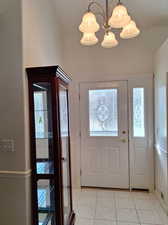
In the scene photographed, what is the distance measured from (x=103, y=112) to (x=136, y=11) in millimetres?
1829

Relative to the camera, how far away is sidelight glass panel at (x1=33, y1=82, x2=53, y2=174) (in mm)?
1888

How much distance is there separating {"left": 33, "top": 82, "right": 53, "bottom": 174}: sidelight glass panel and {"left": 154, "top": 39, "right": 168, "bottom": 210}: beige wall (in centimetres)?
166

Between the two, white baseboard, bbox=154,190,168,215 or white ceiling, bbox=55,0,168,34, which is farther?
white ceiling, bbox=55,0,168,34

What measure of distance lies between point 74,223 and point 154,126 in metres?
2.09

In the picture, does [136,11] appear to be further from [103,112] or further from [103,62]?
[103,112]

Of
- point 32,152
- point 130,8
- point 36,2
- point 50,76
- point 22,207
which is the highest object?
point 130,8

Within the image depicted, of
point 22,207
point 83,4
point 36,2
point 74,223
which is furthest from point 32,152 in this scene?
point 83,4

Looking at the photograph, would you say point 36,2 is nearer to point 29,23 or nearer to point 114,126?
point 29,23

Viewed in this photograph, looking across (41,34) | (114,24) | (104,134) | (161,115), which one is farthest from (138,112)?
(41,34)

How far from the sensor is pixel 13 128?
1801mm

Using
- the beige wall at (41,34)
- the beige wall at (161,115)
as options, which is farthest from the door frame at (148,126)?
the beige wall at (41,34)

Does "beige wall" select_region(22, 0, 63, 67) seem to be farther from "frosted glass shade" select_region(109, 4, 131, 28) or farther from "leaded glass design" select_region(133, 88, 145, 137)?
"leaded glass design" select_region(133, 88, 145, 137)

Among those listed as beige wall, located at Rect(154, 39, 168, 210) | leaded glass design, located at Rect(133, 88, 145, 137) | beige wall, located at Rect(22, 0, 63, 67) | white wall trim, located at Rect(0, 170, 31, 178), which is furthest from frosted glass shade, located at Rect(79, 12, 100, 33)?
leaded glass design, located at Rect(133, 88, 145, 137)

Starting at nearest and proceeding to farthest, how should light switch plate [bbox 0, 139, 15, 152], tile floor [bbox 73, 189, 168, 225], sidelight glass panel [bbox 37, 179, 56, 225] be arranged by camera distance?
light switch plate [bbox 0, 139, 15, 152]
sidelight glass panel [bbox 37, 179, 56, 225]
tile floor [bbox 73, 189, 168, 225]
